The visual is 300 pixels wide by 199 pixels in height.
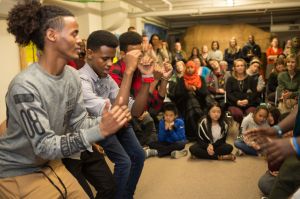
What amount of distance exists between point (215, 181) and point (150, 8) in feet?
22.9

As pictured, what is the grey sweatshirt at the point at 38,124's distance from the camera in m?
1.32

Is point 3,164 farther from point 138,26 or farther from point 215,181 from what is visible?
point 138,26

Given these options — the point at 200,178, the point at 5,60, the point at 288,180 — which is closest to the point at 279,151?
the point at 288,180

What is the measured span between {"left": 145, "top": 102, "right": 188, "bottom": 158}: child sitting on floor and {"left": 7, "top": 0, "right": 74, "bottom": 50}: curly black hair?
277 centimetres

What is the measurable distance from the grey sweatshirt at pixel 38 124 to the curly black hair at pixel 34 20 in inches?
6.6

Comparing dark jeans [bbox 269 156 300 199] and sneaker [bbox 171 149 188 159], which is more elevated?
dark jeans [bbox 269 156 300 199]

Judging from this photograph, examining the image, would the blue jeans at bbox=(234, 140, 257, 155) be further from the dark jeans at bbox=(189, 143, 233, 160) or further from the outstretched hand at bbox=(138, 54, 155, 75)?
the outstretched hand at bbox=(138, 54, 155, 75)

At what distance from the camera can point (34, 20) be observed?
1.45m

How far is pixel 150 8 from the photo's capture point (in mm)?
9180

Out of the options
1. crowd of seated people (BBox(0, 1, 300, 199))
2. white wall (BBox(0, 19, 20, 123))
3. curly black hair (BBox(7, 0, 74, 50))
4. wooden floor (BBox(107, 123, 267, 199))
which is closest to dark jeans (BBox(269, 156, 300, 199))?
crowd of seated people (BBox(0, 1, 300, 199))

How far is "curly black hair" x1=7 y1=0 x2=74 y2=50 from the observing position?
1454 mm

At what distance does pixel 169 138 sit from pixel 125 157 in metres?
1.99

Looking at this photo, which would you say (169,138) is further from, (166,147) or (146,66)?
(146,66)

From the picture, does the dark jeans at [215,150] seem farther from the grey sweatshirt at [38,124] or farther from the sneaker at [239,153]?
the grey sweatshirt at [38,124]
